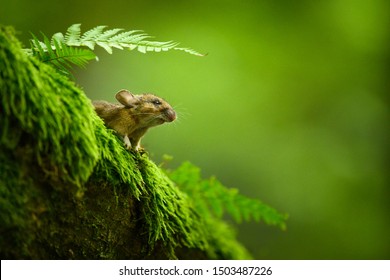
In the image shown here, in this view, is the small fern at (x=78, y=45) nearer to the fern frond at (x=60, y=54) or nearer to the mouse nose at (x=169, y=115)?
the fern frond at (x=60, y=54)

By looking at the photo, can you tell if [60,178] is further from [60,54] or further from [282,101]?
[282,101]

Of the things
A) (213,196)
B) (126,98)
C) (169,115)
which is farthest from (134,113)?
(213,196)

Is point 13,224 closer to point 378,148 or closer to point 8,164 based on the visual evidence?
point 8,164

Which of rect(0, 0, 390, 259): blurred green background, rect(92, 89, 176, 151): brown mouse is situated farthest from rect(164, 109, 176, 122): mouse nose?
rect(0, 0, 390, 259): blurred green background

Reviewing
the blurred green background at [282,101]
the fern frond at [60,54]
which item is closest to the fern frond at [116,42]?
the fern frond at [60,54]

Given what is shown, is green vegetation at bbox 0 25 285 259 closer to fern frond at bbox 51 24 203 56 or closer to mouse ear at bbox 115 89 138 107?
fern frond at bbox 51 24 203 56

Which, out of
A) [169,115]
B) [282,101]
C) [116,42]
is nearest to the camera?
[116,42]
